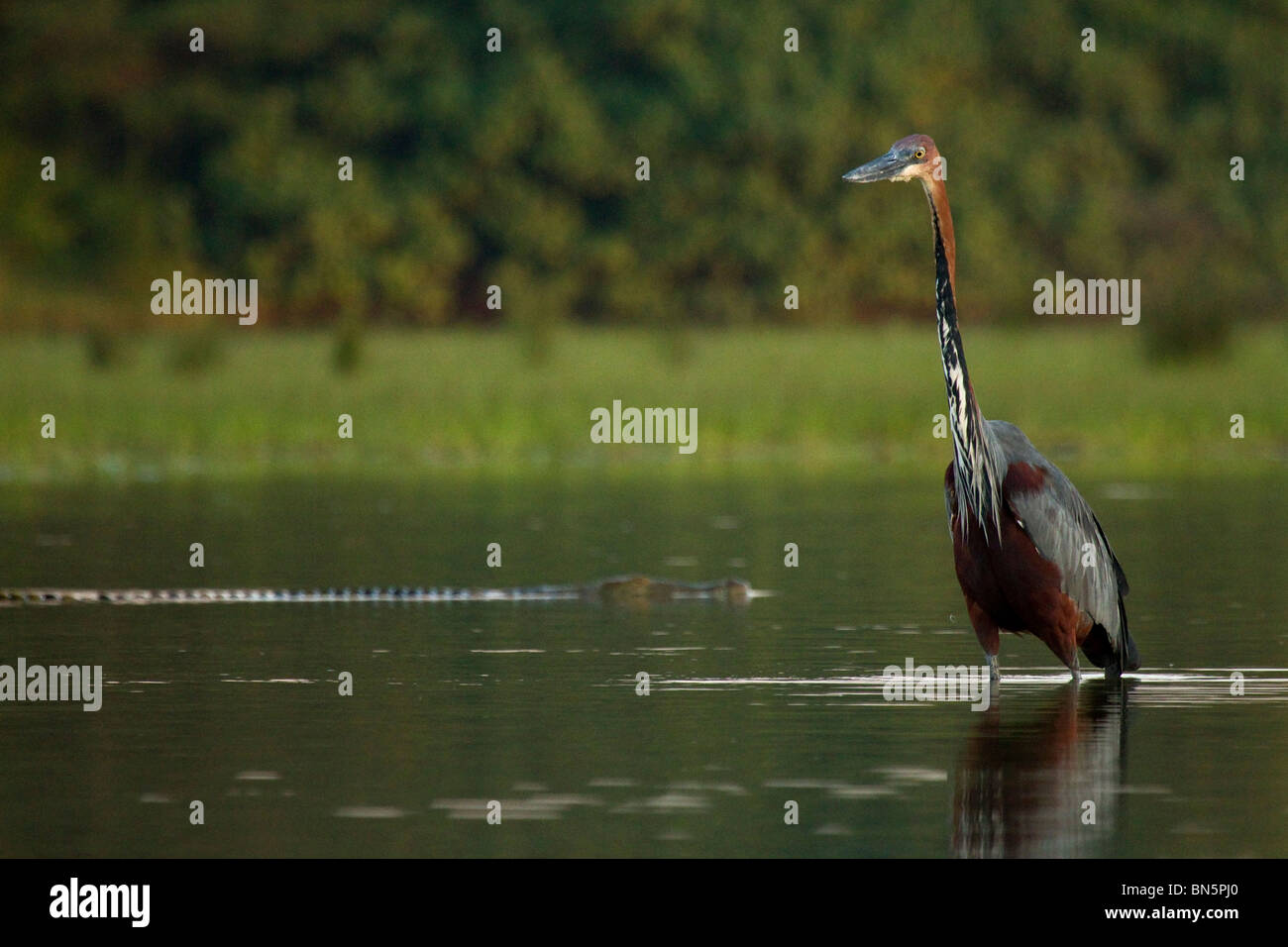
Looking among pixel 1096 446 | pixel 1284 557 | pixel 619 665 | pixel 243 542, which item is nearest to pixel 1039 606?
pixel 619 665

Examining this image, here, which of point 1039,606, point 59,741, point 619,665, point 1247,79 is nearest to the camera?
point 59,741

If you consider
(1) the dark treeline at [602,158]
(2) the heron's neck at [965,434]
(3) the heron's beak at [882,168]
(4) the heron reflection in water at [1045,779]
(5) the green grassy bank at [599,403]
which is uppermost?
(1) the dark treeline at [602,158]

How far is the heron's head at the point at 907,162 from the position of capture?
1335 centimetres

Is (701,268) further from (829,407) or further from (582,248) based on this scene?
(829,407)

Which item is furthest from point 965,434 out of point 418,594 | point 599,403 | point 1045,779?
point 599,403

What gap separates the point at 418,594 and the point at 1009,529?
5807mm

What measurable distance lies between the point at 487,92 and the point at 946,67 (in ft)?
36.1

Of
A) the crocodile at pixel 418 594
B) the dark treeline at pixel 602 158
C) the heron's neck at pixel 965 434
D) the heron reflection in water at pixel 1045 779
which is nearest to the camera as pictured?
the heron reflection in water at pixel 1045 779

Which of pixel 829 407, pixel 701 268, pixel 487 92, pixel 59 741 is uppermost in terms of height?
pixel 487 92

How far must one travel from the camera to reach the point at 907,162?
13.4 m

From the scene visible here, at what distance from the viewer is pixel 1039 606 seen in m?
13.0

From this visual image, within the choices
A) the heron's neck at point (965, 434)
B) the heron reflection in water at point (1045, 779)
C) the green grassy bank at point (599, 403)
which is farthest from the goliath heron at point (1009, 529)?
the green grassy bank at point (599, 403)

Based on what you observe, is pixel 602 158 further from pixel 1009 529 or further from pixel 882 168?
pixel 1009 529

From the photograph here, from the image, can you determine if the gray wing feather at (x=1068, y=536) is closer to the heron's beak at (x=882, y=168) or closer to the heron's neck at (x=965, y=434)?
the heron's neck at (x=965, y=434)
